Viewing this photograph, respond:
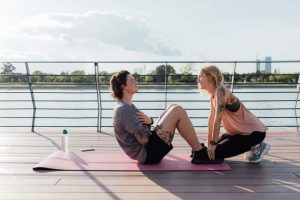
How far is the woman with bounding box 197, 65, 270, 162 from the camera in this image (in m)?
3.90

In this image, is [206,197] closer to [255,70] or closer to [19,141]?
[19,141]

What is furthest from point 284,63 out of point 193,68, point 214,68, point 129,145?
point 129,145

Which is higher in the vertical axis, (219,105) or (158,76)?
(158,76)

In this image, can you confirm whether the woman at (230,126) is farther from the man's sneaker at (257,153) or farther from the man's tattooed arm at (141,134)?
the man's tattooed arm at (141,134)

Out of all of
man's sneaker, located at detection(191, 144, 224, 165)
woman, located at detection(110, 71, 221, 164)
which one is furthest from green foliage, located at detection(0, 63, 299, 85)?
man's sneaker, located at detection(191, 144, 224, 165)

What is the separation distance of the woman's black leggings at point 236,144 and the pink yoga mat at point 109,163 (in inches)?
4.4

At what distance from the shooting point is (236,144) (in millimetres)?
3990

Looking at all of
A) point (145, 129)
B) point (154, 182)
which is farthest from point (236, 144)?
point (154, 182)

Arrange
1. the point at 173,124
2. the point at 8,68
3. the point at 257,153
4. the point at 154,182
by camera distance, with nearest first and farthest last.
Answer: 1. the point at 154,182
2. the point at 173,124
3. the point at 257,153
4. the point at 8,68

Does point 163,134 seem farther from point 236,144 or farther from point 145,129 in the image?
point 236,144

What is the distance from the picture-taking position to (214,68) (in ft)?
13.0

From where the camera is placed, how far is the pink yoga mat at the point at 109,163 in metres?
3.74

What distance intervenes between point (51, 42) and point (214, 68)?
1092 inches

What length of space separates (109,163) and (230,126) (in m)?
1.15
